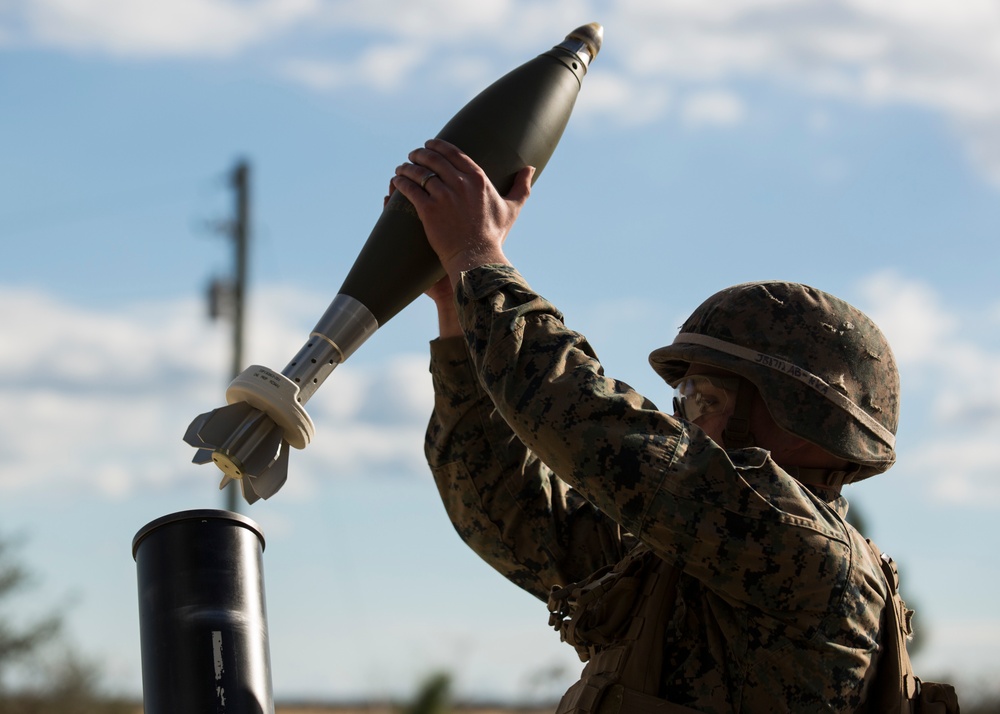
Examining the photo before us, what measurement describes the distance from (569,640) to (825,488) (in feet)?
3.01

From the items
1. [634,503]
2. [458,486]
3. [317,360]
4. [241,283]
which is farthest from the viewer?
[241,283]

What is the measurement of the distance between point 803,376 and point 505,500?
1.17m

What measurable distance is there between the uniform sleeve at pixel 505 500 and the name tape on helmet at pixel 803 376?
2.79 ft

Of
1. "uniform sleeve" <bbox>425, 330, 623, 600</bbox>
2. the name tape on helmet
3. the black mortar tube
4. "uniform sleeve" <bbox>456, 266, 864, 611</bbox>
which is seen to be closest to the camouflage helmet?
the name tape on helmet

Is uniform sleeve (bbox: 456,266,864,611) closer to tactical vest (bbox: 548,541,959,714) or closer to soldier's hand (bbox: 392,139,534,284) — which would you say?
tactical vest (bbox: 548,541,959,714)

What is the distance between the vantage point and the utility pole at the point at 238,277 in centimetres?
2156

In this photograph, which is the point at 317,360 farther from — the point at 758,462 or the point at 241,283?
the point at 241,283

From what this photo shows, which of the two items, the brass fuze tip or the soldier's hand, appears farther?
the brass fuze tip

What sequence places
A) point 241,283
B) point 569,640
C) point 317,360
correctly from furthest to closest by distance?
1. point 241,283
2. point 317,360
3. point 569,640

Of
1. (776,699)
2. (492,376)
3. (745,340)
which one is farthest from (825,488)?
(492,376)

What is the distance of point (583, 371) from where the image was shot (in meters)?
3.85

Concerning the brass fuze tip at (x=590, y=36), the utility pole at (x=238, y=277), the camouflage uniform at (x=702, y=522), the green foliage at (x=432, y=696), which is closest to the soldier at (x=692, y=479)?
the camouflage uniform at (x=702, y=522)

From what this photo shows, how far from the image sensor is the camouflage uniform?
146 inches

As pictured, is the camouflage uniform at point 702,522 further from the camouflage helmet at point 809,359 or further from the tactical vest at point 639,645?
the camouflage helmet at point 809,359
